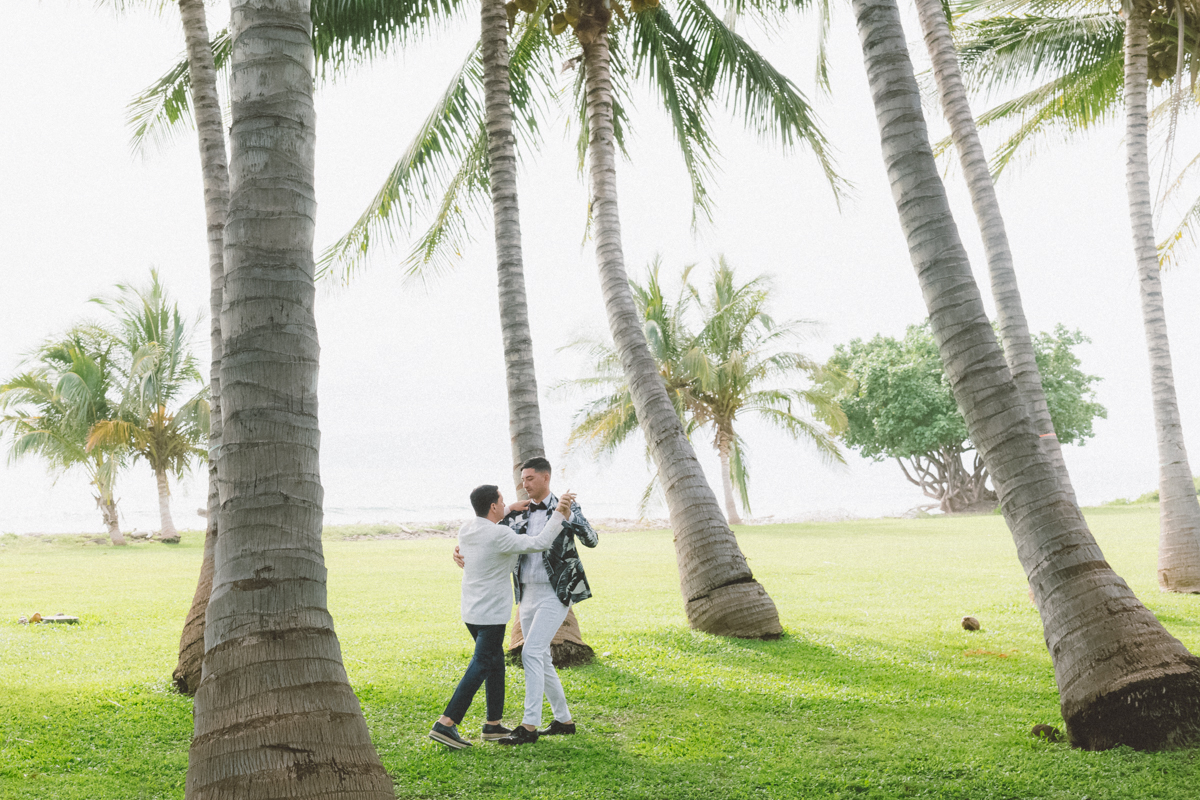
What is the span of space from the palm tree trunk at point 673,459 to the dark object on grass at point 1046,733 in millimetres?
3303

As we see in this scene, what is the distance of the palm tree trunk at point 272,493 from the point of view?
301 cm

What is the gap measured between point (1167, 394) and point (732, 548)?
21.6 ft

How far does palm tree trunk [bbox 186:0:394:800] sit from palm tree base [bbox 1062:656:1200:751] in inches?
157

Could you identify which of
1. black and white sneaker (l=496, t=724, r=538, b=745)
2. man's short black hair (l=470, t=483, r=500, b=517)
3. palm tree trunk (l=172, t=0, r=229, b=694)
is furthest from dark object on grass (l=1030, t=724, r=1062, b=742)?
palm tree trunk (l=172, t=0, r=229, b=694)

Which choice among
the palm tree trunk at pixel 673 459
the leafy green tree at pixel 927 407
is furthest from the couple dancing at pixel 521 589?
the leafy green tree at pixel 927 407

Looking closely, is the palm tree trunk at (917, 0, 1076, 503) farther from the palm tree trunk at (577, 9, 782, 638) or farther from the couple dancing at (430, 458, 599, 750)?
the couple dancing at (430, 458, 599, 750)

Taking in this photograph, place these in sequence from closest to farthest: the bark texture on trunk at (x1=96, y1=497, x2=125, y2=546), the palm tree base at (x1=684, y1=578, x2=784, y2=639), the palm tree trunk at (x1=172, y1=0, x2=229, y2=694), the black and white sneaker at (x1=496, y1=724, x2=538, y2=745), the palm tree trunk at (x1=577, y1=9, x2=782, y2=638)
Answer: the black and white sneaker at (x1=496, y1=724, x2=538, y2=745)
the palm tree trunk at (x1=172, y1=0, x2=229, y2=694)
the palm tree base at (x1=684, y1=578, x2=784, y2=639)
the palm tree trunk at (x1=577, y1=9, x2=782, y2=638)
the bark texture on trunk at (x1=96, y1=497, x2=125, y2=546)

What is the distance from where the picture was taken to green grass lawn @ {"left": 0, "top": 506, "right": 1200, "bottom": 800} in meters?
4.43

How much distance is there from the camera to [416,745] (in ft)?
17.0

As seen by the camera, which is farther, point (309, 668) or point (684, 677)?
point (684, 677)

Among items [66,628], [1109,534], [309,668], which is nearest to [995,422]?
[309,668]

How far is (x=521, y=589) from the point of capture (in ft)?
18.5

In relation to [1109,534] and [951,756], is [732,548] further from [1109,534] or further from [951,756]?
[1109,534]

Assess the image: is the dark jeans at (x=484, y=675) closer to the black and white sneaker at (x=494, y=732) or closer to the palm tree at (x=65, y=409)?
the black and white sneaker at (x=494, y=732)
